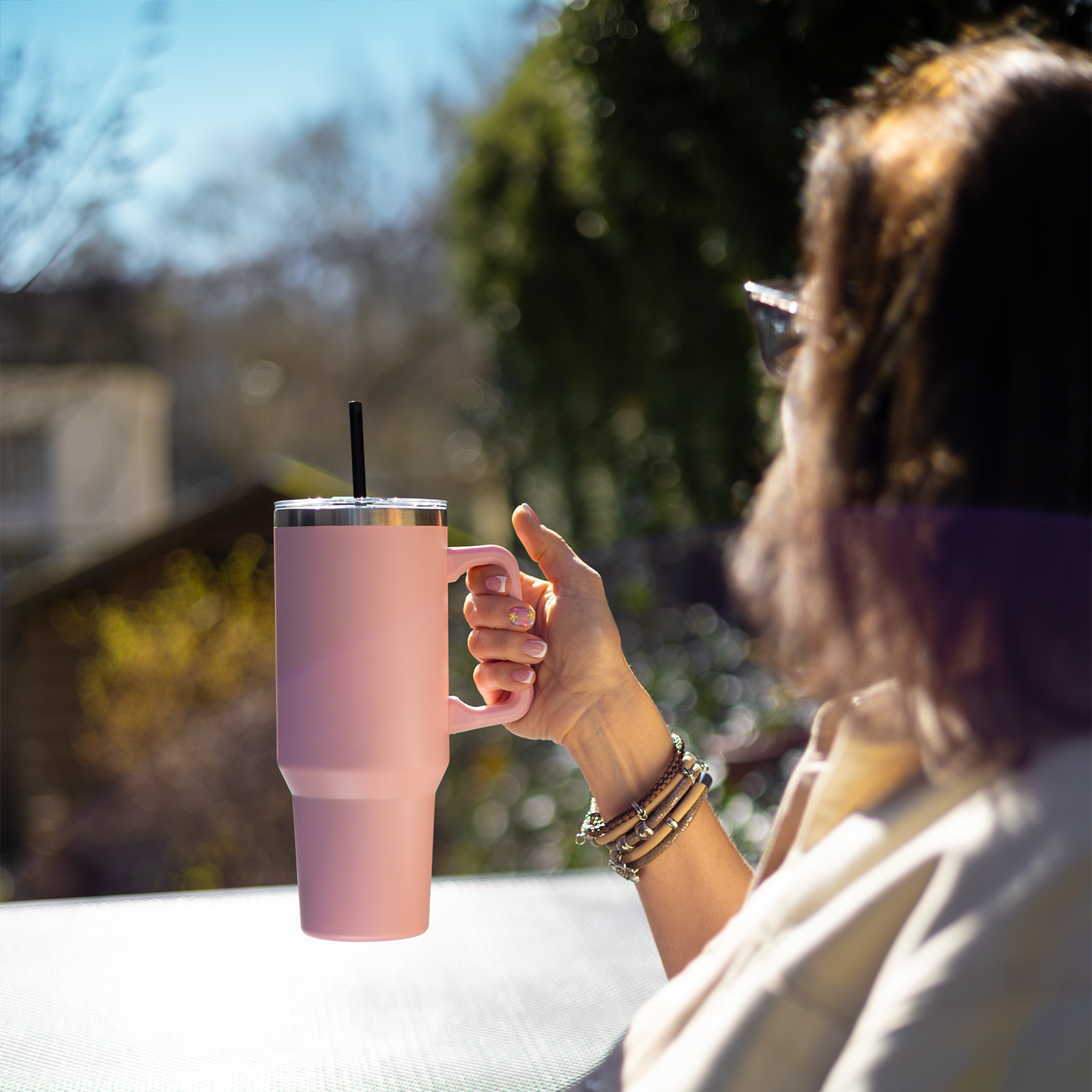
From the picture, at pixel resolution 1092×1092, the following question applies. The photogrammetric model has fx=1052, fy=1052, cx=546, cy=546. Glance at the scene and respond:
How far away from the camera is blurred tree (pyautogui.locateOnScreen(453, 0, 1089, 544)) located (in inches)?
57.5

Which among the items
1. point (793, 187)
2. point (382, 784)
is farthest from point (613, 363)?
point (382, 784)

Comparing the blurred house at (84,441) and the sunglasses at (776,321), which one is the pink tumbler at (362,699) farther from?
the blurred house at (84,441)

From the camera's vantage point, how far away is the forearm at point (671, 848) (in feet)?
2.56

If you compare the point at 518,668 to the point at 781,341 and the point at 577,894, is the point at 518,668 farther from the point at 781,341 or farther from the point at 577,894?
the point at 577,894

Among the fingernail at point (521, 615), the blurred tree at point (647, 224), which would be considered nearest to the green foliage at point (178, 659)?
the blurred tree at point (647, 224)

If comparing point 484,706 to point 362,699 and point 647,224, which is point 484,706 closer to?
point 362,699

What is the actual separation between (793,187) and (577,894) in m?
1.23

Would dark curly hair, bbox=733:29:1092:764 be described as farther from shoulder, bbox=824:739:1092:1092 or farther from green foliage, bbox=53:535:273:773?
green foliage, bbox=53:535:273:773

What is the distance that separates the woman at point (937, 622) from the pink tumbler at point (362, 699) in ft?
0.61

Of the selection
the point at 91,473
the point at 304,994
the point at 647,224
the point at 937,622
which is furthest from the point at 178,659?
the point at 91,473

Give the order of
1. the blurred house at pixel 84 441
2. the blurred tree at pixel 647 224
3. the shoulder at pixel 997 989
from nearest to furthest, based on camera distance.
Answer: the shoulder at pixel 997 989 → the blurred tree at pixel 647 224 → the blurred house at pixel 84 441

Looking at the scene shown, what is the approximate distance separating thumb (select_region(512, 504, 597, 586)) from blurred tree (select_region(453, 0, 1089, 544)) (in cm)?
15

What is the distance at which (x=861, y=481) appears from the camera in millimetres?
498

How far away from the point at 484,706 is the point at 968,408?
14.6 inches
